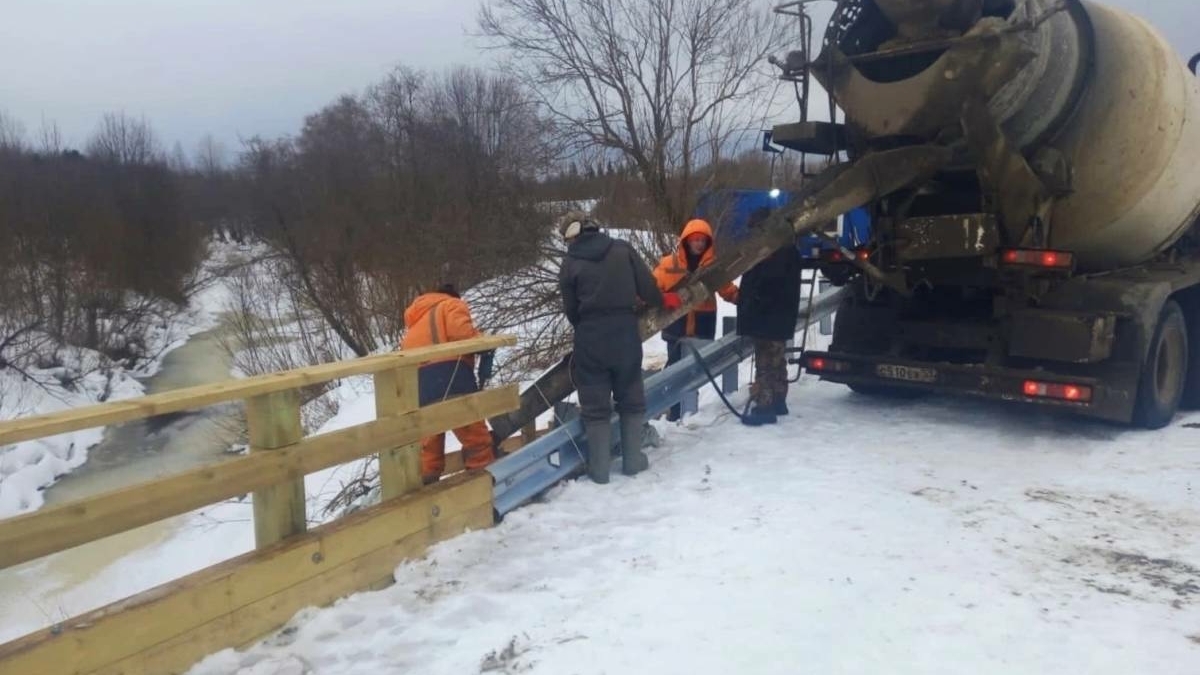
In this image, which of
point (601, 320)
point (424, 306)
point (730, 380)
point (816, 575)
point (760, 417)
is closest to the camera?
point (816, 575)

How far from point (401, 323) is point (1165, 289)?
48.0ft

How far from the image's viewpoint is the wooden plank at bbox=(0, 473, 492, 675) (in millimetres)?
3164

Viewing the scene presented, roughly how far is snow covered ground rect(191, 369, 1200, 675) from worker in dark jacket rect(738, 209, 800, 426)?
778 millimetres

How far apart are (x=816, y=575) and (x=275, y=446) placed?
2.50 meters

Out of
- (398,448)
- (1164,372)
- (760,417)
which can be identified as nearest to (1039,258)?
(1164,372)

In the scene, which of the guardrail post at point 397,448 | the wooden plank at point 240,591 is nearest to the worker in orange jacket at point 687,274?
the guardrail post at point 397,448

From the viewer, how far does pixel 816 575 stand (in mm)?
4211

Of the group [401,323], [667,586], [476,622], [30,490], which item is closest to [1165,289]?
[667,586]

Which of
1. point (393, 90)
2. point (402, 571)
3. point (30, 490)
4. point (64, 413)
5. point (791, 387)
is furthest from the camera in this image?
point (393, 90)

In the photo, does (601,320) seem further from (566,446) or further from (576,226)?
(566,446)

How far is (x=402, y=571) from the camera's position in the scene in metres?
4.45

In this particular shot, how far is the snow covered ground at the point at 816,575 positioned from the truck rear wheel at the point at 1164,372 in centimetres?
36

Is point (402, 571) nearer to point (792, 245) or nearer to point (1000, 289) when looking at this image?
point (792, 245)

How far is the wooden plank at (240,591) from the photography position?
316 centimetres
